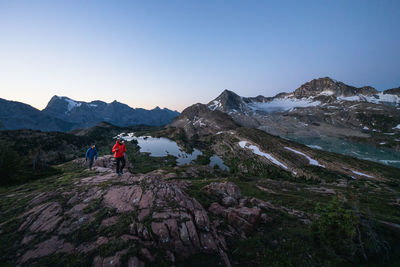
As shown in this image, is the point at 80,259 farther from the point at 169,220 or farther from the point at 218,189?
the point at 218,189

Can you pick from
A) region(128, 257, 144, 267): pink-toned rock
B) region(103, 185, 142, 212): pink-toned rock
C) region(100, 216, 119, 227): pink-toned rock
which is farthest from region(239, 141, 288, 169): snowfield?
region(128, 257, 144, 267): pink-toned rock

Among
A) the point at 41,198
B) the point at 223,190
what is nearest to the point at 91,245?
the point at 41,198

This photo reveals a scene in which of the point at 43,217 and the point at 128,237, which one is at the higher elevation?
the point at 43,217

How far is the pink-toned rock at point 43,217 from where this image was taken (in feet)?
26.2

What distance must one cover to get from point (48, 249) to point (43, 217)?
297cm

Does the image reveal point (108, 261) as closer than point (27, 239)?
Yes

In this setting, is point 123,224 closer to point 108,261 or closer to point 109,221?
point 109,221

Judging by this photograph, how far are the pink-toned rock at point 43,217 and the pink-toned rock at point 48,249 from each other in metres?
0.99

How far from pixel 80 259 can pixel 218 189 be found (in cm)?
1204

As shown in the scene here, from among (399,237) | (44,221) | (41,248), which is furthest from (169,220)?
(399,237)

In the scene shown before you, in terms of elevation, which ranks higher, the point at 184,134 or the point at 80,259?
the point at 80,259

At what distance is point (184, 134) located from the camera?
168125 millimetres

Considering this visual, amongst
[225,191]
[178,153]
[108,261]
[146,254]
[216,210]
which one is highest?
[108,261]

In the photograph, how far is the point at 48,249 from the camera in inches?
265
